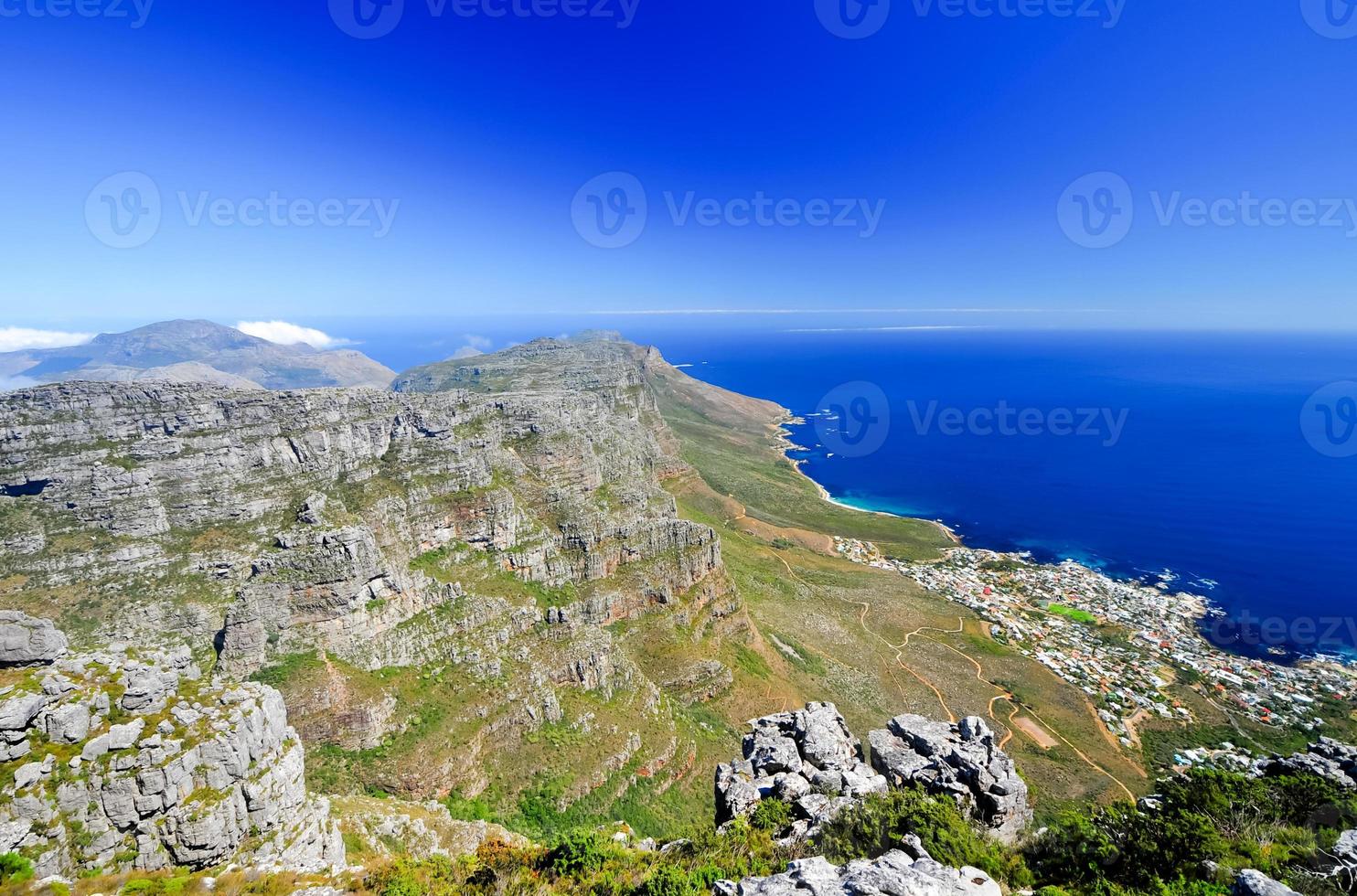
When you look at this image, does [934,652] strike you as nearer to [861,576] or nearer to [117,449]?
[861,576]

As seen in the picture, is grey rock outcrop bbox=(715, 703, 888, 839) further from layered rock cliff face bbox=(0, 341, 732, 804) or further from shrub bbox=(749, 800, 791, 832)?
layered rock cliff face bbox=(0, 341, 732, 804)

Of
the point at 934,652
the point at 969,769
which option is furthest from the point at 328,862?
the point at 934,652

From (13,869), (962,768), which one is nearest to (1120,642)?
(962,768)

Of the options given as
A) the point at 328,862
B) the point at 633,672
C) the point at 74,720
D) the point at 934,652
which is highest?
the point at 74,720

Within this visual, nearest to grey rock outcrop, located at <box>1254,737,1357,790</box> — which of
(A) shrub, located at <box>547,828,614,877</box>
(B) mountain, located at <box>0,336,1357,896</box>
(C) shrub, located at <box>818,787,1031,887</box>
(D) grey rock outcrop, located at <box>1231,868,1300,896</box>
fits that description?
(B) mountain, located at <box>0,336,1357,896</box>

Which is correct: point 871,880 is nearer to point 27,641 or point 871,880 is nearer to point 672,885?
point 672,885

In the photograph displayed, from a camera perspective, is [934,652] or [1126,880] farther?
[934,652]
